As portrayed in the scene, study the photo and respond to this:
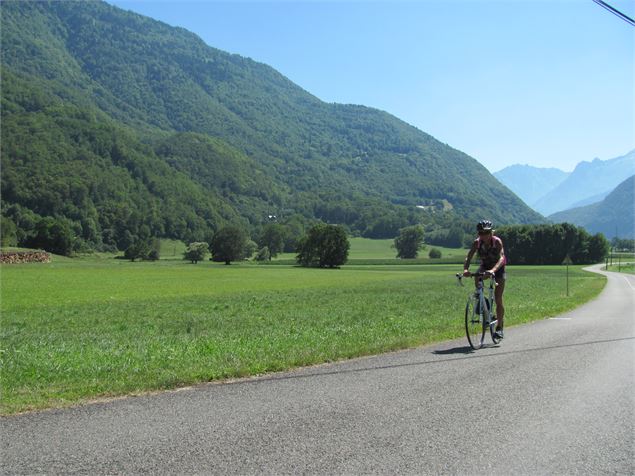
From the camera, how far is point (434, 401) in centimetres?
757

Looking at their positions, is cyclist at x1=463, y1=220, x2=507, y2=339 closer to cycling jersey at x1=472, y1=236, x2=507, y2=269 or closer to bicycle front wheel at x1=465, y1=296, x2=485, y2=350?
cycling jersey at x1=472, y1=236, x2=507, y2=269

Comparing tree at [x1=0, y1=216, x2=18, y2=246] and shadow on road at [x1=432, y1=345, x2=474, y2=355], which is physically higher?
tree at [x1=0, y1=216, x2=18, y2=246]

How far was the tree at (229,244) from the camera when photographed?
146 metres

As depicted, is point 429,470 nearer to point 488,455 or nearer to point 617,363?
point 488,455

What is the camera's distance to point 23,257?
102 metres

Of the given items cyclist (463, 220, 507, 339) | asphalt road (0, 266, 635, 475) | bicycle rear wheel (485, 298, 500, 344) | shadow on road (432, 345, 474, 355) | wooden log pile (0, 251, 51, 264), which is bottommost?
wooden log pile (0, 251, 51, 264)

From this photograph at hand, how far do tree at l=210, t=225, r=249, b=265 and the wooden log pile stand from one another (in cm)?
4548

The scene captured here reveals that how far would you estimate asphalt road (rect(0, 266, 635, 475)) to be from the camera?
211 inches

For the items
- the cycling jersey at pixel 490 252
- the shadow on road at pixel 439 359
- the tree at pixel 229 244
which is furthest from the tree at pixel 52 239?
the shadow on road at pixel 439 359

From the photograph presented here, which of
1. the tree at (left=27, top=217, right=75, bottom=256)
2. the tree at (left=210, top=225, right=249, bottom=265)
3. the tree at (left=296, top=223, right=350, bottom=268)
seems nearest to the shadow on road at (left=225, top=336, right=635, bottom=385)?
the tree at (left=296, top=223, right=350, bottom=268)

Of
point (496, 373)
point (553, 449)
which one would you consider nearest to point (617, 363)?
point (496, 373)

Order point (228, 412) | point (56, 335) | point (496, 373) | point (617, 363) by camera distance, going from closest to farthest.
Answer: point (228, 412)
point (496, 373)
point (617, 363)
point (56, 335)

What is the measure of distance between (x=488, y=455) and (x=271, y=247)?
557 feet

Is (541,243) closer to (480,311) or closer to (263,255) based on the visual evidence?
(263,255)
